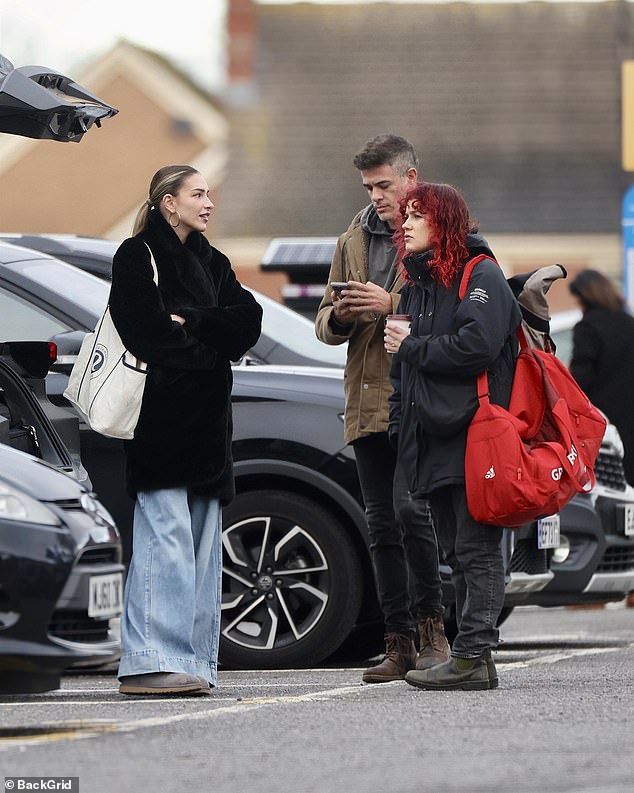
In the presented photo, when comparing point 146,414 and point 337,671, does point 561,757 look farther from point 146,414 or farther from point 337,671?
point 337,671

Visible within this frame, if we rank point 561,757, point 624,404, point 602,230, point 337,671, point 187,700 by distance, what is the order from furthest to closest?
point 602,230 < point 624,404 < point 337,671 < point 187,700 < point 561,757

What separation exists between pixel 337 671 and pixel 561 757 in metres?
3.07

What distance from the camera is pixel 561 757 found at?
5.58m

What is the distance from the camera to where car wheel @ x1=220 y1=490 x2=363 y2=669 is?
8.52m

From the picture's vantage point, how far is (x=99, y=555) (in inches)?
257

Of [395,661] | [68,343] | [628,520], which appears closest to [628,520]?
[628,520]

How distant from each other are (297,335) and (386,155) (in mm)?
1758

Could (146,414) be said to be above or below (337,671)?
above

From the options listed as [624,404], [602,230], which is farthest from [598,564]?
[602,230]

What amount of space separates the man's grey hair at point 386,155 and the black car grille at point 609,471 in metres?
2.41

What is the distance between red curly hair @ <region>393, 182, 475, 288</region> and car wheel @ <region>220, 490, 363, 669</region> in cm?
150

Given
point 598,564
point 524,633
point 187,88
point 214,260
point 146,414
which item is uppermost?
point 187,88

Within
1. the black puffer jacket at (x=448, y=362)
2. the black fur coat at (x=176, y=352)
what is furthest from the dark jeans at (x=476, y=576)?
the black fur coat at (x=176, y=352)

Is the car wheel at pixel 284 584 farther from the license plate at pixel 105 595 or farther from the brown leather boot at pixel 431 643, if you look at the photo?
the license plate at pixel 105 595
